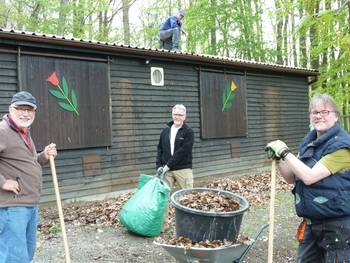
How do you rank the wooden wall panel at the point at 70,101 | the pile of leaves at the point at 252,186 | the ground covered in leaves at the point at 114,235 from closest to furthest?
1. the ground covered in leaves at the point at 114,235
2. the wooden wall panel at the point at 70,101
3. the pile of leaves at the point at 252,186

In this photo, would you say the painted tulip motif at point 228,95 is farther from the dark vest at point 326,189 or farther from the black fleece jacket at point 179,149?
the dark vest at point 326,189

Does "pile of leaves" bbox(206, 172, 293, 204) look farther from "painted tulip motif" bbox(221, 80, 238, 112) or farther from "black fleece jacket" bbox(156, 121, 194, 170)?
"black fleece jacket" bbox(156, 121, 194, 170)

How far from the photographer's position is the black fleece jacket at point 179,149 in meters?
6.55

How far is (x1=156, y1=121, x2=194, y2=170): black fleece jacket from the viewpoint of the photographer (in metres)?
6.55

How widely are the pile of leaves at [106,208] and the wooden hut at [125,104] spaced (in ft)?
1.63

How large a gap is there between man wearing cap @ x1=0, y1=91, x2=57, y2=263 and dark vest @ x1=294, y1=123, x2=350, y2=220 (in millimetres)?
2311

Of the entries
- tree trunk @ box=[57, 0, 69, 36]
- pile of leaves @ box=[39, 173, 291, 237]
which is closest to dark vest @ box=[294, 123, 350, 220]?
pile of leaves @ box=[39, 173, 291, 237]

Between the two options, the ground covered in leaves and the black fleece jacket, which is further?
the black fleece jacket

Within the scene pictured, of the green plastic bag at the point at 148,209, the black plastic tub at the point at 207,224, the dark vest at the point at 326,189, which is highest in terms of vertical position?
the dark vest at the point at 326,189

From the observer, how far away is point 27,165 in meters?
3.95

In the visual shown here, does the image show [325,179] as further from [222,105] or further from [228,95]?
[228,95]

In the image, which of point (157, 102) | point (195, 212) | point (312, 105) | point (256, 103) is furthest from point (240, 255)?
point (256, 103)

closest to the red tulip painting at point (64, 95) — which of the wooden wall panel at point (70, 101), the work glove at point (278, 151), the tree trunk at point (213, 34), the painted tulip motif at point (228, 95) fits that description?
the wooden wall panel at point (70, 101)

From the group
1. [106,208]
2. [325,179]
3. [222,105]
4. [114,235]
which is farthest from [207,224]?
[222,105]
